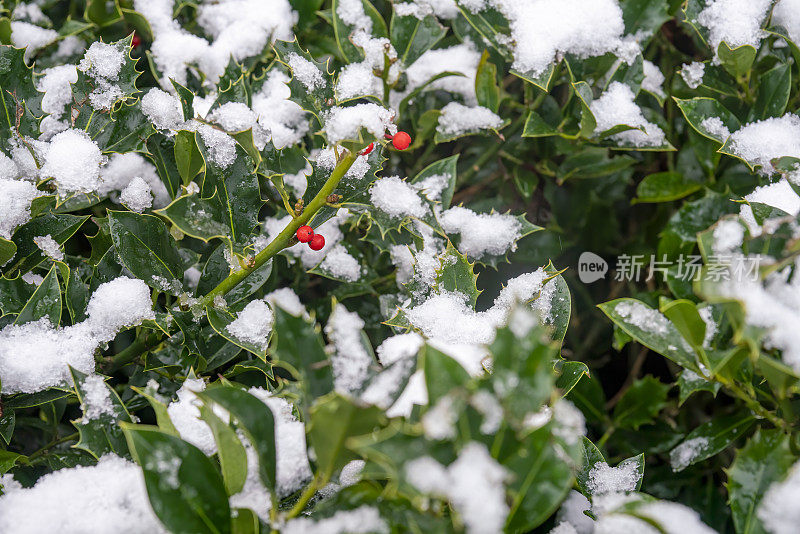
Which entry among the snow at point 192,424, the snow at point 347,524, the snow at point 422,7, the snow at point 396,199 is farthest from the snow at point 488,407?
the snow at point 422,7

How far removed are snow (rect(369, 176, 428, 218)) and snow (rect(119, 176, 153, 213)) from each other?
374mm

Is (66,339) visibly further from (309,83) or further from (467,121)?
(467,121)

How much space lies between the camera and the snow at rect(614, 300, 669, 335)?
0.87m

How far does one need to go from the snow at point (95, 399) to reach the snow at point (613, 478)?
0.61m

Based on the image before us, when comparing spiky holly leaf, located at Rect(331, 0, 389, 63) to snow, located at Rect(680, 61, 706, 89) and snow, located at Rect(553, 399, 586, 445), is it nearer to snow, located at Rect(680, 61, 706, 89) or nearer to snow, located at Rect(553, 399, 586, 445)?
snow, located at Rect(680, 61, 706, 89)

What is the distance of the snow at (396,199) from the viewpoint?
985 mm

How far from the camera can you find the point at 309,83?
40.2 inches

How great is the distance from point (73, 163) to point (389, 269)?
54cm

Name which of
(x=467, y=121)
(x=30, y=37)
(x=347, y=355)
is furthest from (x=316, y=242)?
(x=30, y=37)

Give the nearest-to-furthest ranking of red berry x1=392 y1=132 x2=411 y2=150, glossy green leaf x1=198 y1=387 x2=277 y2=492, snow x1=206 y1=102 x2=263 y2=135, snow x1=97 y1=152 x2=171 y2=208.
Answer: glossy green leaf x1=198 y1=387 x2=277 y2=492 → red berry x1=392 y1=132 x2=411 y2=150 → snow x1=206 y1=102 x2=263 y2=135 → snow x1=97 y1=152 x2=171 y2=208

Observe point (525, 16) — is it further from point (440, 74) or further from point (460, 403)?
point (460, 403)

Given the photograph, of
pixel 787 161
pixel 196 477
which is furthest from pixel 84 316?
pixel 787 161

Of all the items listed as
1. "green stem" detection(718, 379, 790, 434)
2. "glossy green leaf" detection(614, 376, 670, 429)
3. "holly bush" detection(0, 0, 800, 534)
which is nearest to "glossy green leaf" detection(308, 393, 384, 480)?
"holly bush" detection(0, 0, 800, 534)

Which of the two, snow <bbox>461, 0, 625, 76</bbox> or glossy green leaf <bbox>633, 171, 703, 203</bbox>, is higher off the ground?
snow <bbox>461, 0, 625, 76</bbox>
